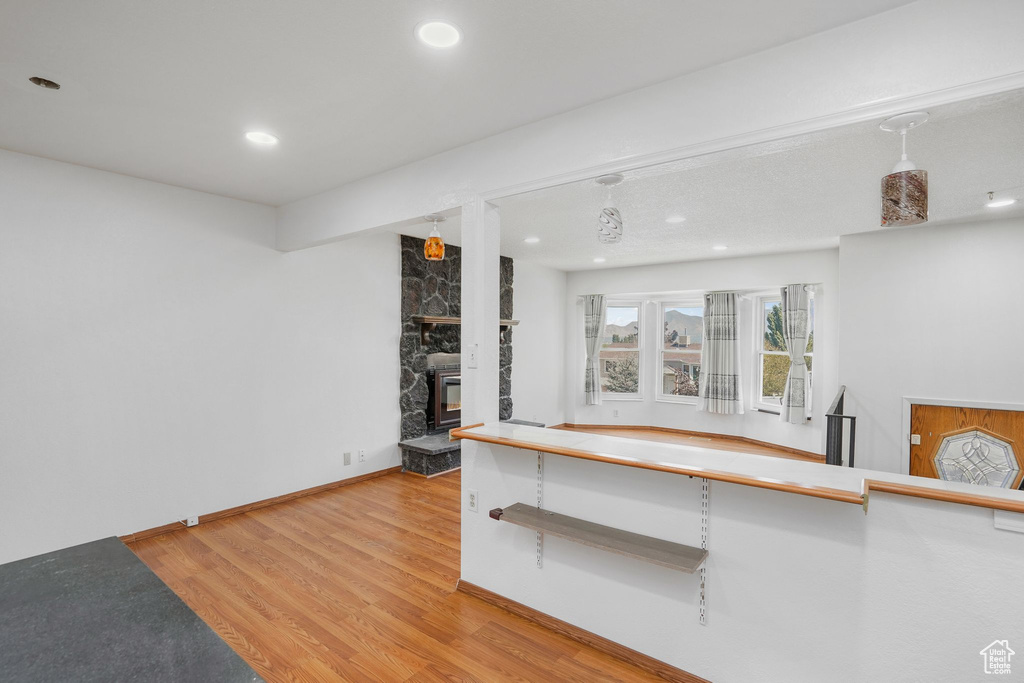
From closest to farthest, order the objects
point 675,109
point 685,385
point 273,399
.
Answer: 1. point 675,109
2. point 273,399
3. point 685,385

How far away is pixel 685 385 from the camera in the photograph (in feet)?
23.3

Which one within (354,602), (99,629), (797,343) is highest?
(797,343)

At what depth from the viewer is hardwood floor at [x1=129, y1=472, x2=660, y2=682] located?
2.09 m

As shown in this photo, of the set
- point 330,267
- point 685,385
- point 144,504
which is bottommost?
point 144,504

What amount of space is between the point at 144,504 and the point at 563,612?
309 centimetres

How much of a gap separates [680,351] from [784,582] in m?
5.60

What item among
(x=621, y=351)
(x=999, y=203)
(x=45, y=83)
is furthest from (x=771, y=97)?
(x=621, y=351)

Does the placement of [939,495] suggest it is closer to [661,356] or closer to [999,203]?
[999,203]

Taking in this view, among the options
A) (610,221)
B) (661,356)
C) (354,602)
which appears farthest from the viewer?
(661,356)

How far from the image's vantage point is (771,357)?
638 centimetres

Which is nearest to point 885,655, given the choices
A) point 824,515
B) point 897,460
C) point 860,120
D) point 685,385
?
point 824,515

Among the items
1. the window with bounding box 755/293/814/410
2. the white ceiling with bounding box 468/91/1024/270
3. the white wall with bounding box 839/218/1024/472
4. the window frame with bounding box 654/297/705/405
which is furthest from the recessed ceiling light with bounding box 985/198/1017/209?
the window frame with bounding box 654/297/705/405

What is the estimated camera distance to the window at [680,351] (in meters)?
7.03

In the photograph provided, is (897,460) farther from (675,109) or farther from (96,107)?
(96,107)
